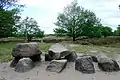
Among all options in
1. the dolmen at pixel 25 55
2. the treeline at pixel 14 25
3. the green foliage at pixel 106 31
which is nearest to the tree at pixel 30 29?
the treeline at pixel 14 25

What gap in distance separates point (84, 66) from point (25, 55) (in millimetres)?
2604

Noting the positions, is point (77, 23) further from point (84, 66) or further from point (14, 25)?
point (84, 66)

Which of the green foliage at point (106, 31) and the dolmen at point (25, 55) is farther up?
the green foliage at point (106, 31)

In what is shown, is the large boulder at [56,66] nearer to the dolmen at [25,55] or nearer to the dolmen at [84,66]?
the dolmen at [84,66]

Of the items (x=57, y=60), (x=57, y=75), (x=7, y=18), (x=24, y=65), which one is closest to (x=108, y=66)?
(x=57, y=60)

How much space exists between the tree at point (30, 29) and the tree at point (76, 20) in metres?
3.73

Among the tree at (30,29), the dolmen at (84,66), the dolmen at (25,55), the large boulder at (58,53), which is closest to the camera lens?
the dolmen at (84,66)

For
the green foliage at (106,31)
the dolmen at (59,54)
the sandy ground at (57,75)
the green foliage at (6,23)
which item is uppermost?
the green foliage at (6,23)

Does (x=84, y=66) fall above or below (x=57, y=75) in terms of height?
above

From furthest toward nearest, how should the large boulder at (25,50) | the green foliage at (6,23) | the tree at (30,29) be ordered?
the tree at (30,29)
the green foliage at (6,23)
the large boulder at (25,50)

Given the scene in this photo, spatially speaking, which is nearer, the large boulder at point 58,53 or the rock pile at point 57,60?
the rock pile at point 57,60

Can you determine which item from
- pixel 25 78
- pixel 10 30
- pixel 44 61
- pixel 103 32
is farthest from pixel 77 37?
pixel 25 78

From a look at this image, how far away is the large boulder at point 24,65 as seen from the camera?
9820mm

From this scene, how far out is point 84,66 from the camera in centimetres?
951
